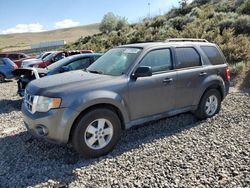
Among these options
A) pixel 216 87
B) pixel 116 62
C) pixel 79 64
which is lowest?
pixel 216 87

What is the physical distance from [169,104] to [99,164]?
189 centimetres

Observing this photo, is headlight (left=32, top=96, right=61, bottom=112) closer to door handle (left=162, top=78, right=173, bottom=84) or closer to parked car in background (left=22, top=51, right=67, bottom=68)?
door handle (left=162, top=78, right=173, bottom=84)

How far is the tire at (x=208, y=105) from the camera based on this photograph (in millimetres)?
6324

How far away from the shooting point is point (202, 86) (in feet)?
20.3

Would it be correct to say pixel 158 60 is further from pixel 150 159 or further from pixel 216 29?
pixel 216 29

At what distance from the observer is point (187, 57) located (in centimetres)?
605

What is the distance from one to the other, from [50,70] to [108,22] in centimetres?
4381

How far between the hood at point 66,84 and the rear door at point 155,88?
55 centimetres

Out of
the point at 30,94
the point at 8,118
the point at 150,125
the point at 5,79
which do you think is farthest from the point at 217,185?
the point at 5,79

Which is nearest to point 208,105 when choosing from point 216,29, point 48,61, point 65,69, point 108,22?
point 65,69

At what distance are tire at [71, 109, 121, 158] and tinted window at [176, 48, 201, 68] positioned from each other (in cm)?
188

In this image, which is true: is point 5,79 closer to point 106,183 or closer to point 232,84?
point 232,84

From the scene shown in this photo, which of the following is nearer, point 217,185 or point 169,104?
point 217,185

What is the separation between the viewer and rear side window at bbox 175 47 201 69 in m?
5.88
